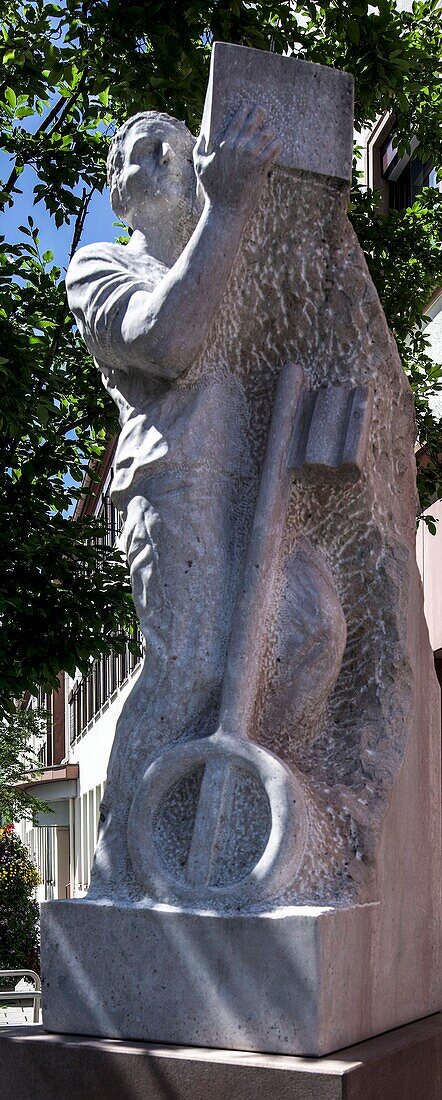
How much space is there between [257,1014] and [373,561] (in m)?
1.29

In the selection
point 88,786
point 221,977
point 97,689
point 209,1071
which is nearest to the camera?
point 209,1071

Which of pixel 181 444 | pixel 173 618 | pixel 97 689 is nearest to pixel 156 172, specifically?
pixel 181 444

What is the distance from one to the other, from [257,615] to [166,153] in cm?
148

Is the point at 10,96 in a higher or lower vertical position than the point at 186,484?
higher

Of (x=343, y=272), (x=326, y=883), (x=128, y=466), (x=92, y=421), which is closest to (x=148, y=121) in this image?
(x=343, y=272)

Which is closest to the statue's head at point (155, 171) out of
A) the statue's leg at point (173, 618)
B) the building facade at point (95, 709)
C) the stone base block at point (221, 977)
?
the statue's leg at point (173, 618)

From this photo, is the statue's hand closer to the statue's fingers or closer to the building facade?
A: the statue's fingers

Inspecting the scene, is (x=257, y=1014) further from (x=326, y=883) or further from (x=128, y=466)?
(x=128, y=466)

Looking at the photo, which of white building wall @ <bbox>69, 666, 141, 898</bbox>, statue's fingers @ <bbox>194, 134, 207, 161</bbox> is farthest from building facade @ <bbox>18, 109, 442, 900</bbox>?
statue's fingers @ <bbox>194, 134, 207, 161</bbox>

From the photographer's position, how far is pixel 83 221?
10.3m

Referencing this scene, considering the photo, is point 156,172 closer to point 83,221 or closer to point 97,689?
point 83,221

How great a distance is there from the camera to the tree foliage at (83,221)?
8.30 m

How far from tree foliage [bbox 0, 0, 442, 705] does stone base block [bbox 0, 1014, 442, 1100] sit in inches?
180

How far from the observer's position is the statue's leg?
374 centimetres
